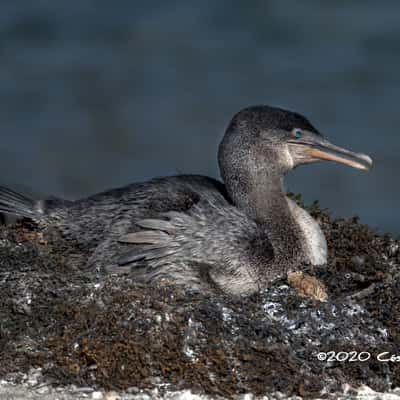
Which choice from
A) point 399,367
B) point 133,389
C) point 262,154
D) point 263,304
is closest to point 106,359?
point 133,389

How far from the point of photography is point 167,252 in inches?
281

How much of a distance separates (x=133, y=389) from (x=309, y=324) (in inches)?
49.7

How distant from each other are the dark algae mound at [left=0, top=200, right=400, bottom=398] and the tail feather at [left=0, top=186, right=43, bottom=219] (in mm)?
649

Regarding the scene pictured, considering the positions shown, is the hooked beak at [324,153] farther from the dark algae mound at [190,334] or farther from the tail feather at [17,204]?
the tail feather at [17,204]

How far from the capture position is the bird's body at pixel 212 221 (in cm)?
715

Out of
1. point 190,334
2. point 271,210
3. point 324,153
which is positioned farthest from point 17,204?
point 324,153

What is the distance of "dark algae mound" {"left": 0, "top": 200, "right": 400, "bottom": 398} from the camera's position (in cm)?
602

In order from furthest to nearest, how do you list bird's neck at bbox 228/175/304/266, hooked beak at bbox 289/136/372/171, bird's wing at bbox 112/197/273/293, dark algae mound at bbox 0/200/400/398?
hooked beak at bbox 289/136/372/171
bird's neck at bbox 228/175/304/266
bird's wing at bbox 112/197/273/293
dark algae mound at bbox 0/200/400/398

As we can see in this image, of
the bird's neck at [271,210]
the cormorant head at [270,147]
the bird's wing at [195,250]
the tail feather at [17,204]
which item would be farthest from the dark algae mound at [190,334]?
the cormorant head at [270,147]

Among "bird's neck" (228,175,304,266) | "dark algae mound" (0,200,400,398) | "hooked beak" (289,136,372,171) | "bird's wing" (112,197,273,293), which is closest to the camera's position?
"dark algae mound" (0,200,400,398)

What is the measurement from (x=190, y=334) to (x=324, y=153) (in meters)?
2.14

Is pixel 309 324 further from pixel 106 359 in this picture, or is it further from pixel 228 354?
pixel 106 359

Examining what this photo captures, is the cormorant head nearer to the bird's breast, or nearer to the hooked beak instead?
the hooked beak

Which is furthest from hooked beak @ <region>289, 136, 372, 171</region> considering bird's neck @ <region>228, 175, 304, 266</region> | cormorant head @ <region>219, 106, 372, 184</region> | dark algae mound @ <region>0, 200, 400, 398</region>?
dark algae mound @ <region>0, 200, 400, 398</region>
